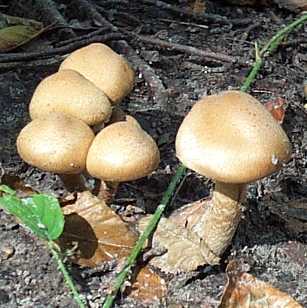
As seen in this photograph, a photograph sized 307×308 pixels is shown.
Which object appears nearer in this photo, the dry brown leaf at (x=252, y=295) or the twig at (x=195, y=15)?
the dry brown leaf at (x=252, y=295)

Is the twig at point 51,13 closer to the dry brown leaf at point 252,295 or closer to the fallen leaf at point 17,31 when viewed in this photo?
the fallen leaf at point 17,31

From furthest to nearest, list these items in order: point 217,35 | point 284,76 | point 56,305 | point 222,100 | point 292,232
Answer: point 217,35
point 284,76
point 292,232
point 56,305
point 222,100

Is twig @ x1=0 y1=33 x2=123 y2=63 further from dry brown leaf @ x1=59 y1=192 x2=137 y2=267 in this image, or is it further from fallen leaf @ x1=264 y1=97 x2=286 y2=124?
dry brown leaf @ x1=59 y1=192 x2=137 y2=267

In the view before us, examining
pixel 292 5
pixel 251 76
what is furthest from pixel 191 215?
pixel 292 5

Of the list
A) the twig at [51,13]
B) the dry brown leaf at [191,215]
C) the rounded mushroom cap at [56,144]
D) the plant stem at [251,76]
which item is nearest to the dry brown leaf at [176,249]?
the dry brown leaf at [191,215]

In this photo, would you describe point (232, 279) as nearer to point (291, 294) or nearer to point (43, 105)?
point (291, 294)

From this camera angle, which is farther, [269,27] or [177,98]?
[269,27]

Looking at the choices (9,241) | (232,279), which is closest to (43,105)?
(9,241)

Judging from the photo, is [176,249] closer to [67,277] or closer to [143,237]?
[143,237]
